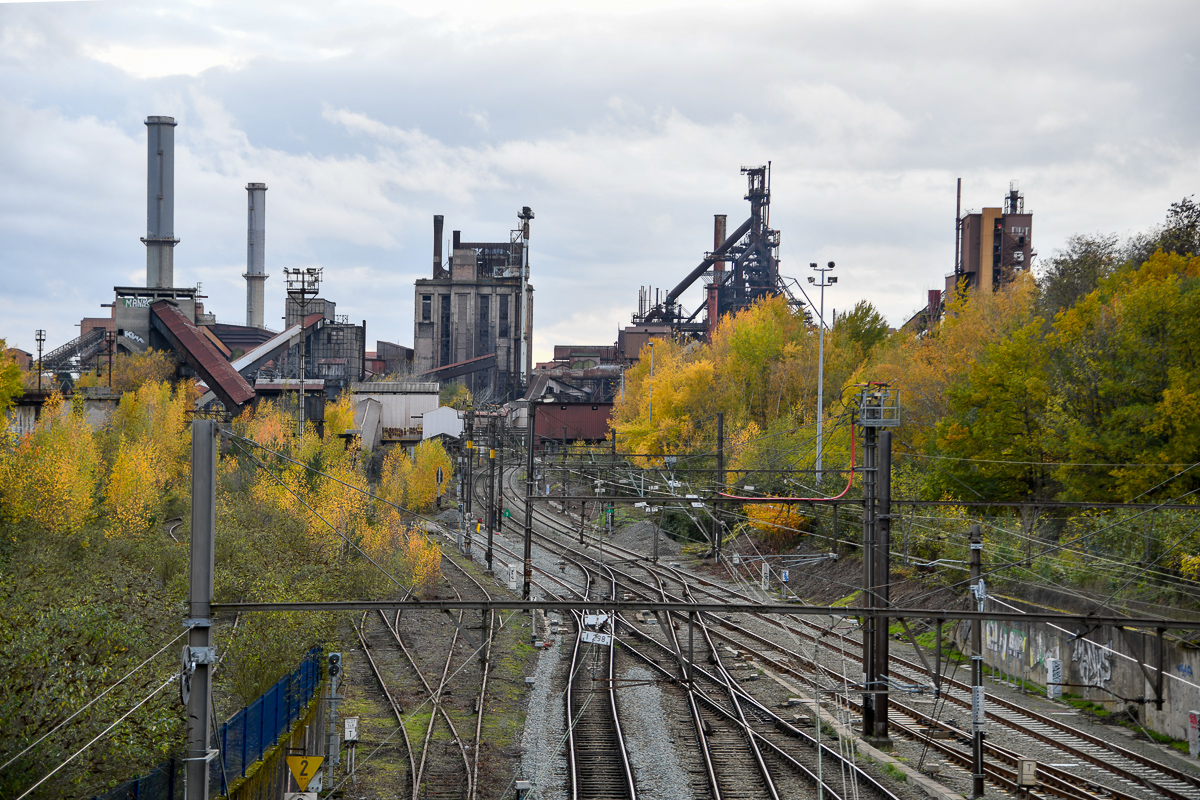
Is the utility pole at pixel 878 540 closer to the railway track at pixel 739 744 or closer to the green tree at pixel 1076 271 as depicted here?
the railway track at pixel 739 744

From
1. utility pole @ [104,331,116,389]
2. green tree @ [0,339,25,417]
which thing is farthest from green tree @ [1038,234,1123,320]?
utility pole @ [104,331,116,389]

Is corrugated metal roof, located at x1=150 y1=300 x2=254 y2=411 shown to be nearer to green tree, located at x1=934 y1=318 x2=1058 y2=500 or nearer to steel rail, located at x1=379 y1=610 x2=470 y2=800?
steel rail, located at x1=379 y1=610 x2=470 y2=800

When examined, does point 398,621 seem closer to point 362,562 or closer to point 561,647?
point 362,562

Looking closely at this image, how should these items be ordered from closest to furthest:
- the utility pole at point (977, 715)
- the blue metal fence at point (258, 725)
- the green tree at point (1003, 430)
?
the blue metal fence at point (258, 725)
the utility pole at point (977, 715)
the green tree at point (1003, 430)

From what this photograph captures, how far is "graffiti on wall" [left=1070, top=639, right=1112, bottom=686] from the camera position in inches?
672

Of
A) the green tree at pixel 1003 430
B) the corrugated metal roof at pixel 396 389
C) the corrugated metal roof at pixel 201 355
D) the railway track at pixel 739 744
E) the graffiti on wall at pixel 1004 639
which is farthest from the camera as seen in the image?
the corrugated metal roof at pixel 396 389

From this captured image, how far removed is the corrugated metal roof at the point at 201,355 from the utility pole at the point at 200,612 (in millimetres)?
43849

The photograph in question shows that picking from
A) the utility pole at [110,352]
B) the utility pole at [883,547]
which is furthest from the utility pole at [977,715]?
the utility pole at [110,352]

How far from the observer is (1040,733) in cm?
1545

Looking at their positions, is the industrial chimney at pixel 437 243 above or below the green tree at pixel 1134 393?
above

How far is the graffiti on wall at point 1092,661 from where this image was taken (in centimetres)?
1708

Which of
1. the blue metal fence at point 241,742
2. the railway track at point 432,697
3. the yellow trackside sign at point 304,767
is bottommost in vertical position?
the railway track at point 432,697

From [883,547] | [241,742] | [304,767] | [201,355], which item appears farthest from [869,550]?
[201,355]

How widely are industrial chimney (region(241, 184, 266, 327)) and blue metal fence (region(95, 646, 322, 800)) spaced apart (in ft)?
217
